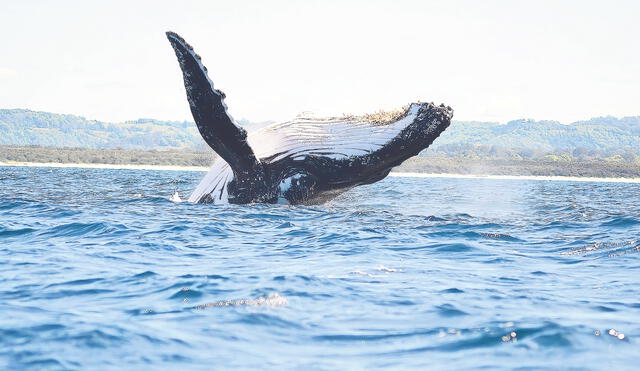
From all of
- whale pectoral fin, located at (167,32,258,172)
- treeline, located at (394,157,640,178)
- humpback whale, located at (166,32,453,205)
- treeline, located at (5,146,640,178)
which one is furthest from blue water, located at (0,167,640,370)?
treeline, located at (394,157,640,178)

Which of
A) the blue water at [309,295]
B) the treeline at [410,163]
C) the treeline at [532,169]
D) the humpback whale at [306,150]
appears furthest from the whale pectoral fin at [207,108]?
the treeline at [532,169]

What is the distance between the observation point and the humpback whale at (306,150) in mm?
9289

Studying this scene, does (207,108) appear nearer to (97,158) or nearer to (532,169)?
(97,158)

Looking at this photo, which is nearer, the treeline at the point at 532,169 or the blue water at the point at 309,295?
the blue water at the point at 309,295

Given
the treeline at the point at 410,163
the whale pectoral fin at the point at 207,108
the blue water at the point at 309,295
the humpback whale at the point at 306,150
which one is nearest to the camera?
the blue water at the point at 309,295

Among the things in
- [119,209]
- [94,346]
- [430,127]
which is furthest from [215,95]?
[94,346]

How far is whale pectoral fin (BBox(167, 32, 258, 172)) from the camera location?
28.0 ft

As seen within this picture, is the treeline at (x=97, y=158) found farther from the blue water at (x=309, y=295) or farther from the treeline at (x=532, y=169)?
the blue water at (x=309, y=295)

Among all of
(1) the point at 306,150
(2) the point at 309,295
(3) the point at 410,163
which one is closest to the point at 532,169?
(3) the point at 410,163

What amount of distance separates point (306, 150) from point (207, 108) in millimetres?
1797

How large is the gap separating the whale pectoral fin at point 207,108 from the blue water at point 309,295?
33.8 inches

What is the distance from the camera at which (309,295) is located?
5.56m

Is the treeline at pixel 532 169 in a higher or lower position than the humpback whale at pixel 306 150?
lower

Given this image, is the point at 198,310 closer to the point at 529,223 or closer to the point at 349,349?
the point at 349,349
